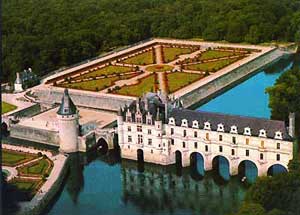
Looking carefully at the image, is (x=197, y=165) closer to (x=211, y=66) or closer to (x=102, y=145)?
(x=102, y=145)

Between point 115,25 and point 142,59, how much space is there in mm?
11796

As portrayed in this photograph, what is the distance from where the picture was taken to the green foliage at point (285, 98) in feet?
139

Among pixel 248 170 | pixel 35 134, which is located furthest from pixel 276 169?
pixel 35 134

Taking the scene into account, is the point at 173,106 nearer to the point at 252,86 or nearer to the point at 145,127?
the point at 145,127

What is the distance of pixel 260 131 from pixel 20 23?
42.9m

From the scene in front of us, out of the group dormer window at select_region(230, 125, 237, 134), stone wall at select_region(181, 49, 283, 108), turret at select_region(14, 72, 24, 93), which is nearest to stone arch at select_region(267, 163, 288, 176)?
dormer window at select_region(230, 125, 237, 134)

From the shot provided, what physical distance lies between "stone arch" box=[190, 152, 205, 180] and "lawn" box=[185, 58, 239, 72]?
19644 millimetres

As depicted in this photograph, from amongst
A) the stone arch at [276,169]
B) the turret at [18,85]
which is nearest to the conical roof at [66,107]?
the stone arch at [276,169]

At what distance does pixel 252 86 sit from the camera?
56.5 meters

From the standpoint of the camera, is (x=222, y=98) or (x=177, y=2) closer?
(x=222, y=98)

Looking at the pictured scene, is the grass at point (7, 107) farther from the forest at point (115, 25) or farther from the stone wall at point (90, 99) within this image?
the forest at point (115, 25)

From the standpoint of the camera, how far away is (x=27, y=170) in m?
36.2

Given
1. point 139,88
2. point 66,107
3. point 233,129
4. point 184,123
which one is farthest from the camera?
point 139,88

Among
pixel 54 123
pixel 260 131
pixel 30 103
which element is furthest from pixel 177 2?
pixel 260 131
